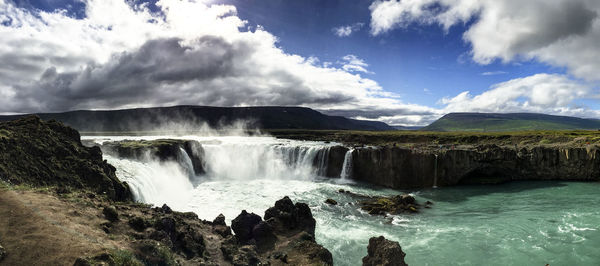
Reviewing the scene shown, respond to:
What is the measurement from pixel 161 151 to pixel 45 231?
35.0 metres

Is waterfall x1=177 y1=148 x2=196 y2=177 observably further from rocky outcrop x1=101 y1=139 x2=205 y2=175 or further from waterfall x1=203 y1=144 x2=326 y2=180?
waterfall x1=203 y1=144 x2=326 y2=180

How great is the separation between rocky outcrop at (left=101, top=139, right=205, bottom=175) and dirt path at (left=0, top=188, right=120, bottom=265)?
92.7 feet

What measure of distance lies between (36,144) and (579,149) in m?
64.9

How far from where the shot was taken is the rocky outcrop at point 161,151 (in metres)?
39.6

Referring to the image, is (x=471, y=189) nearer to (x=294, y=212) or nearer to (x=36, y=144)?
(x=294, y=212)

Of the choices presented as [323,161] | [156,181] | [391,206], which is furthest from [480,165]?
[156,181]

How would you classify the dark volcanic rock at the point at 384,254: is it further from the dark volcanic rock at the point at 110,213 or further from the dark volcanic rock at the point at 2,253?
the dark volcanic rock at the point at 2,253

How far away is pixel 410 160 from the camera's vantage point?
43219mm

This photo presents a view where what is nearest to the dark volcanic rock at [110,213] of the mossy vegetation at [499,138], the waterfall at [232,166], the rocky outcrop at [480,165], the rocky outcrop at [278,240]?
the rocky outcrop at [278,240]

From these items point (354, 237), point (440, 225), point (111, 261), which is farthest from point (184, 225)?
point (440, 225)

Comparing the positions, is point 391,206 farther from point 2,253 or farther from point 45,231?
point 2,253

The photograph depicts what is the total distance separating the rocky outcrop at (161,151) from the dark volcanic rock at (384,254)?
36.4 meters

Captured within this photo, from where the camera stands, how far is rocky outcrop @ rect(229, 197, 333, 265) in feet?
47.1

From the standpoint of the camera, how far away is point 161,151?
43156mm
